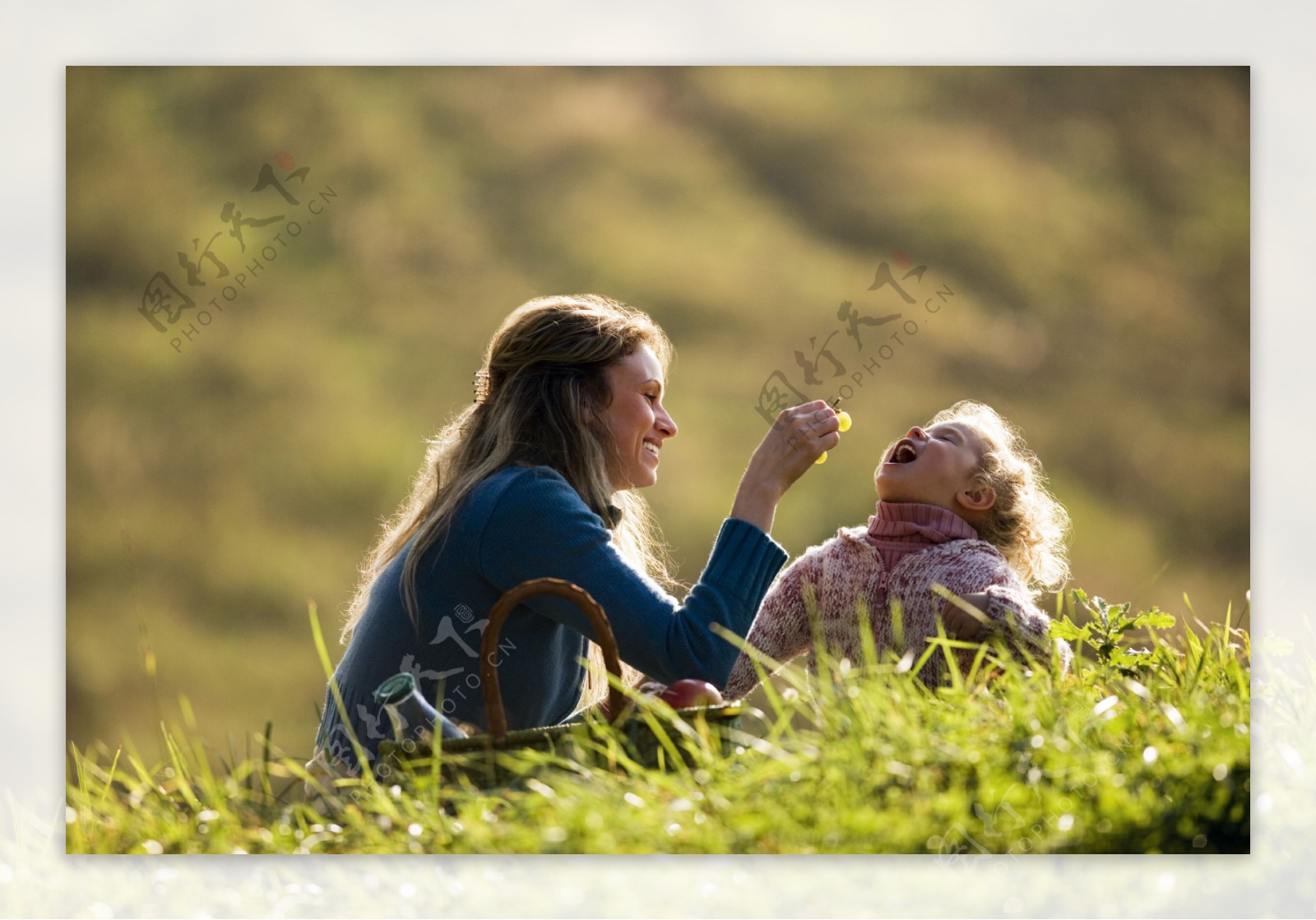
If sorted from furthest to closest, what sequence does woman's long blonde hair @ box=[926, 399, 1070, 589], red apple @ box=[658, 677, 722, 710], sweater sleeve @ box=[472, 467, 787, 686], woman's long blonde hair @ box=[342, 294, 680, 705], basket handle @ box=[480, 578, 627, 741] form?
woman's long blonde hair @ box=[926, 399, 1070, 589]
woman's long blonde hair @ box=[342, 294, 680, 705]
sweater sleeve @ box=[472, 467, 787, 686]
red apple @ box=[658, 677, 722, 710]
basket handle @ box=[480, 578, 627, 741]

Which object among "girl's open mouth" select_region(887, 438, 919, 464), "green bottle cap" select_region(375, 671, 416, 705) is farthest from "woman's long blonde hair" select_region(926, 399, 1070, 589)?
"green bottle cap" select_region(375, 671, 416, 705)

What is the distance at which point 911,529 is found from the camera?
2367 millimetres

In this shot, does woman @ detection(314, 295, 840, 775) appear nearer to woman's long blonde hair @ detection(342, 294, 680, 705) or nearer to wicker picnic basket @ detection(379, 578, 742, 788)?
woman's long blonde hair @ detection(342, 294, 680, 705)

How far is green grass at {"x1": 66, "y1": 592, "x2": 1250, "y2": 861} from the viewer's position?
75.2 inches

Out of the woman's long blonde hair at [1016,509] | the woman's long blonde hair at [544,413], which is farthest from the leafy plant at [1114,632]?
the woman's long blonde hair at [544,413]

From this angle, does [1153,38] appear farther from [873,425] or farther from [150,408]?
[150,408]

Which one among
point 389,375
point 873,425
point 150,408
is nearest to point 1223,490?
point 873,425

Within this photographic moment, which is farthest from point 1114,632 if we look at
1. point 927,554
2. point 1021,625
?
point 927,554

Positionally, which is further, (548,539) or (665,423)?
(665,423)

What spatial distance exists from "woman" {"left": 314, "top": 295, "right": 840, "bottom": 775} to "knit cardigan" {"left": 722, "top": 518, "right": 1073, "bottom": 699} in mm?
207

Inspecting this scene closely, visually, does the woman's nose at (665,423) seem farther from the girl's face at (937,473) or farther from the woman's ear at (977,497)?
the woman's ear at (977,497)

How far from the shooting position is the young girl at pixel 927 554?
90.0 inches

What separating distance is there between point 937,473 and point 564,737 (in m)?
0.88

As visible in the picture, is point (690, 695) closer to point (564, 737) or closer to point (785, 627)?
point (564, 737)
